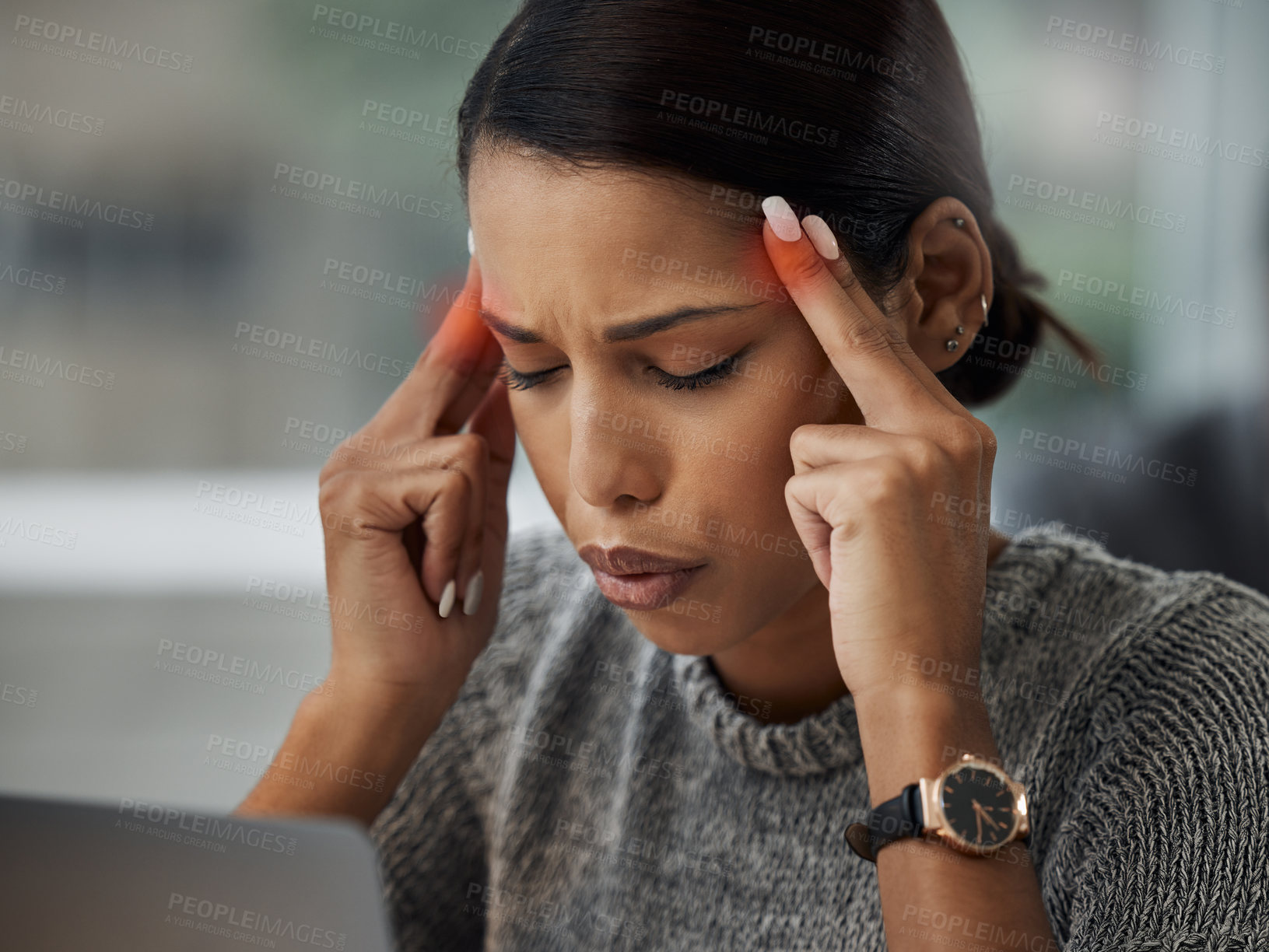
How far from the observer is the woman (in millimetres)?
770

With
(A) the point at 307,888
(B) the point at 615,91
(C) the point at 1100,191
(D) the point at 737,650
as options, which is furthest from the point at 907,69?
(C) the point at 1100,191

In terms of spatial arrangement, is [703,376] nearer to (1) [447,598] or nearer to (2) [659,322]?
(2) [659,322]

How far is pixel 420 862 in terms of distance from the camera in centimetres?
118

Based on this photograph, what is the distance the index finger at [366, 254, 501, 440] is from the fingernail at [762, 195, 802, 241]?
1.32 feet

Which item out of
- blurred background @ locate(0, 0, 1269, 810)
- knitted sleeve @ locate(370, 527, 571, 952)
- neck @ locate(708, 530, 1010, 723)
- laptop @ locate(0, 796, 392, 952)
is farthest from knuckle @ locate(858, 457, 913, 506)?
blurred background @ locate(0, 0, 1269, 810)

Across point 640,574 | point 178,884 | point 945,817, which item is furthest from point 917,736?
point 178,884

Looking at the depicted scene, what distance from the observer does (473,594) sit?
1.13 meters

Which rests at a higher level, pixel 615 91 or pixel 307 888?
pixel 615 91

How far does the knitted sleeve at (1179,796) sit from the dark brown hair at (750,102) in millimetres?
392

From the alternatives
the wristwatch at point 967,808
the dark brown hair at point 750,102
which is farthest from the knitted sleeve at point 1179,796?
the dark brown hair at point 750,102

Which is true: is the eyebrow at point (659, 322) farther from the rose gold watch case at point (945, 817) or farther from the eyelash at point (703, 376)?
the rose gold watch case at point (945, 817)

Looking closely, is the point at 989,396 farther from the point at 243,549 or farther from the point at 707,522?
the point at 243,549

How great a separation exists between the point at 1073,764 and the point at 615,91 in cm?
68

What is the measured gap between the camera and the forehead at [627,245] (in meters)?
0.80
